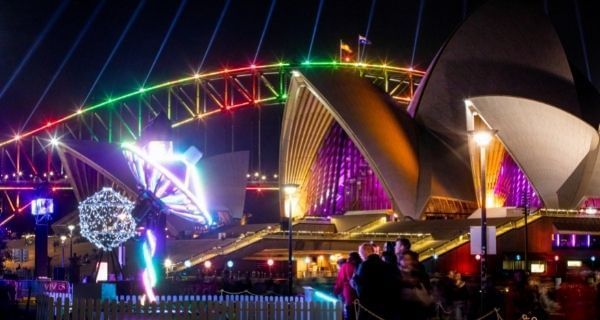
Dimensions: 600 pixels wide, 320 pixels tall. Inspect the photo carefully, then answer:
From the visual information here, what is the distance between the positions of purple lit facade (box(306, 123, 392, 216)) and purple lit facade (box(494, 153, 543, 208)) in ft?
27.1

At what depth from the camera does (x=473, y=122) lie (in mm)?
56156

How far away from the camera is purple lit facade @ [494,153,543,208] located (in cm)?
5860

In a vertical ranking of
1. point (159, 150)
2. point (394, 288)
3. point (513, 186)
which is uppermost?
point (513, 186)

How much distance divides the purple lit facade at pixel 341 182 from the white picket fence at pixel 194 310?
47.0m

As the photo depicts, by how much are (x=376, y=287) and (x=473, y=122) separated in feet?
153

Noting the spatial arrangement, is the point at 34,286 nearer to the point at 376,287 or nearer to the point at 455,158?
the point at 376,287

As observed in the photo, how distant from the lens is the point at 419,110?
2435 inches

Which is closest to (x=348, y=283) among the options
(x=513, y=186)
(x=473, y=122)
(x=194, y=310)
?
(x=194, y=310)

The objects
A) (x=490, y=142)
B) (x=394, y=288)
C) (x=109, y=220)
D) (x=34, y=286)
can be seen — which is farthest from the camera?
(x=490, y=142)

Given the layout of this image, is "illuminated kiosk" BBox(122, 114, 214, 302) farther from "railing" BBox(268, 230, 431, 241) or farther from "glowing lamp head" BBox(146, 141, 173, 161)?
"railing" BBox(268, 230, 431, 241)

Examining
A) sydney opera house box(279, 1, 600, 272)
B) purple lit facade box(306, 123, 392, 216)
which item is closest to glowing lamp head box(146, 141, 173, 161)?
sydney opera house box(279, 1, 600, 272)

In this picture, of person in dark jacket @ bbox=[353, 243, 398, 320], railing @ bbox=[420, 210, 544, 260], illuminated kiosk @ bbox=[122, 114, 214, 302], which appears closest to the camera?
person in dark jacket @ bbox=[353, 243, 398, 320]

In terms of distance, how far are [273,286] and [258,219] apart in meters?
84.6

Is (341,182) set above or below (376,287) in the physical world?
above
